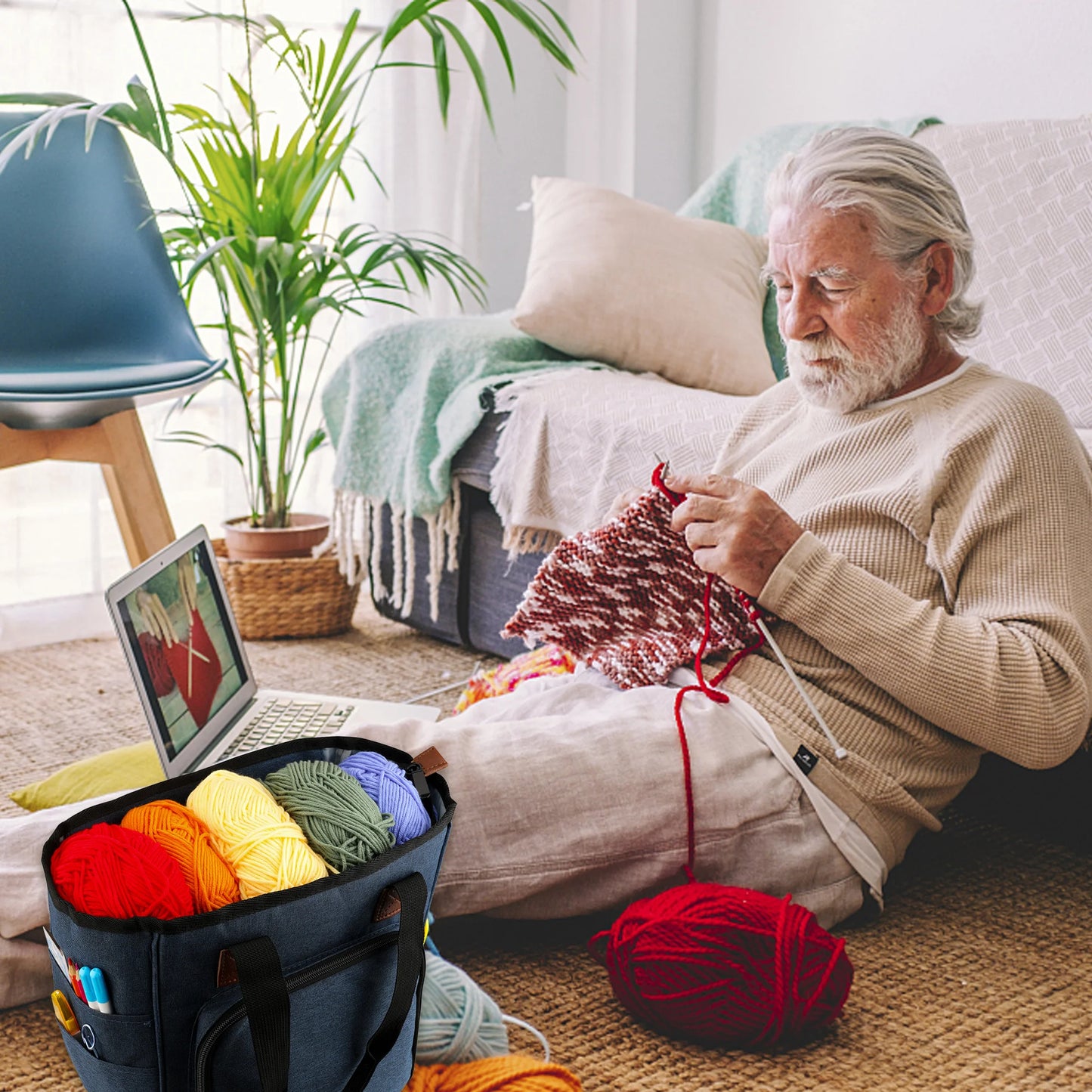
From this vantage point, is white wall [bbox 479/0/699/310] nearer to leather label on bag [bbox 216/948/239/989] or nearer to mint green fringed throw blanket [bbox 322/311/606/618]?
mint green fringed throw blanket [bbox 322/311/606/618]

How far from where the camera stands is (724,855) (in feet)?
4.00

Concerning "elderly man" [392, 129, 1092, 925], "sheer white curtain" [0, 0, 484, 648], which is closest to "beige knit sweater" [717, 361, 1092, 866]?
"elderly man" [392, 129, 1092, 925]

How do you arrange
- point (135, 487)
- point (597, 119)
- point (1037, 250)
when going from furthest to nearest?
point (597, 119), point (135, 487), point (1037, 250)

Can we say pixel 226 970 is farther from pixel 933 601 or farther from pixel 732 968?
pixel 933 601

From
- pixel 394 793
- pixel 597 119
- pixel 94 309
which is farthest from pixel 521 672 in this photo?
pixel 597 119

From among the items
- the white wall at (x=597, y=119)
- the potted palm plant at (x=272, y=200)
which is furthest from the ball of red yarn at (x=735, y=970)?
the white wall at (x=597, y=119)

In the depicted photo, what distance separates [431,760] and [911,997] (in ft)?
1.64

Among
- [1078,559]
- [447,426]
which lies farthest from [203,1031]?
[447,426]

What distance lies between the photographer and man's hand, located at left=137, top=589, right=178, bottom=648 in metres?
1.32

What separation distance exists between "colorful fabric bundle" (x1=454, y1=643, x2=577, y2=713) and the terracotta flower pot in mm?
892

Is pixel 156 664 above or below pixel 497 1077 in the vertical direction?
above

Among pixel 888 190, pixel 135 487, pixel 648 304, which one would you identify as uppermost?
pixel 888 190

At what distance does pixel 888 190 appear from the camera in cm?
121

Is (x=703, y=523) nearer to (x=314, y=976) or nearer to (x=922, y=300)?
(x=922, y=300)
